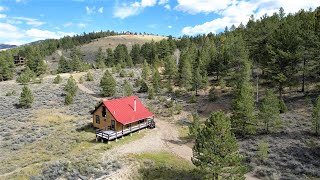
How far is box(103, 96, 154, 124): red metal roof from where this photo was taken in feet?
129

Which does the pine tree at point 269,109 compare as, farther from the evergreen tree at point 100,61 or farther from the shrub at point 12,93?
the evergreen tree at point 100,61

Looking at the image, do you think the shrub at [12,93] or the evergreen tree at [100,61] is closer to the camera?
the shrub at [12,93]

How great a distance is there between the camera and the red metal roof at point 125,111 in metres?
39.3

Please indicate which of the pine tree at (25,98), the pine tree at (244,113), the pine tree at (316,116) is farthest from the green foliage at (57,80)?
the pine tree at (316,116)

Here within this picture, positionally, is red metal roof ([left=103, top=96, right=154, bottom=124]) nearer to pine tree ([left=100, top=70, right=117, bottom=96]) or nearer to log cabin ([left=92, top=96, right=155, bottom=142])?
log cabin ([left=92, top=96, right=155, bottom=142])

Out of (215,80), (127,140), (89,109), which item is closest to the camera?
(127,140)

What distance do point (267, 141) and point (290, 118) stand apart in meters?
8.60

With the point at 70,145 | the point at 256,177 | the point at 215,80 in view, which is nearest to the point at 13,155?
the point at 70,145

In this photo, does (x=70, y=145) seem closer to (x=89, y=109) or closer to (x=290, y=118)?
(x=89, y=109)

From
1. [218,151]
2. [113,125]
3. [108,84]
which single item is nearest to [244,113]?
[218,151]

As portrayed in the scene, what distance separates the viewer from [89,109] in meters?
53.0

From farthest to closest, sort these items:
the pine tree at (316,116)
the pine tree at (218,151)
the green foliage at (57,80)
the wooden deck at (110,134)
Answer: the green foliage at (57,80) → the wooden deck at (110,134) → the pine tree at (316,116) → the pine tree at (218,151)

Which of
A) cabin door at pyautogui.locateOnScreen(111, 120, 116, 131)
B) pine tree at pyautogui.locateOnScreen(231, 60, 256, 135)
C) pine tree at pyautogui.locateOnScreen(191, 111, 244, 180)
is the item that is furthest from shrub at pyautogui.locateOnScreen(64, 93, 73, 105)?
pine tree at pyautogui.locateOnScreen(191, 111, 244, 180)

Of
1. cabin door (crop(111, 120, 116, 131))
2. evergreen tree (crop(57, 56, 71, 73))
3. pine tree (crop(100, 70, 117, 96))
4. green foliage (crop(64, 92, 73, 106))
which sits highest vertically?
evergreen tree (crop(57, 56, 71, 73))
